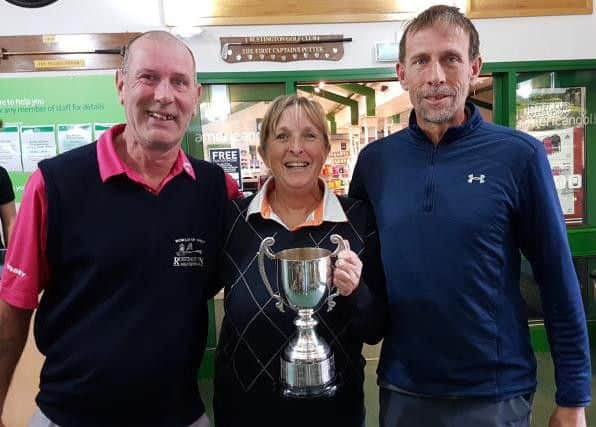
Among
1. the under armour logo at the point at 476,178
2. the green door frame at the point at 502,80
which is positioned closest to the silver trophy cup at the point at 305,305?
the under armour logo at the point at 476,178

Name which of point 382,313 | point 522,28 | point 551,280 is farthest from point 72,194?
point 522,28

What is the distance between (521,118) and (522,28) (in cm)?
71

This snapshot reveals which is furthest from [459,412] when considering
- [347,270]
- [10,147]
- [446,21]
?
[10,147]

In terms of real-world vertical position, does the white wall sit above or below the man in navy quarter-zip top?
above

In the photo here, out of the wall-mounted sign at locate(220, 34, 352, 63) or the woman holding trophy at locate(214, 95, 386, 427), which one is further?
the wall-mounted sign at locate(220, 34, 352, 63)

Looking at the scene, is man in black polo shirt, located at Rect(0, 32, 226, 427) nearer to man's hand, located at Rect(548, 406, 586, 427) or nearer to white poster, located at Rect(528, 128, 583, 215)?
man's hand, located at Rect(548, 406, 586, 427)

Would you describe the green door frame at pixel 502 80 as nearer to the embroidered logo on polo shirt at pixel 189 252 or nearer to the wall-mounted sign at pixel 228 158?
the wall-mounted sign at pixel 228 158

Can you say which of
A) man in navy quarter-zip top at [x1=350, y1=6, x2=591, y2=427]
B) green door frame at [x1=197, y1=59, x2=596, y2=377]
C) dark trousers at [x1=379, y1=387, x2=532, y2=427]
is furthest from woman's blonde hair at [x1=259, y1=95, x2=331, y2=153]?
green door frame at [x1=197, y1=59, x2=596, y2=377]

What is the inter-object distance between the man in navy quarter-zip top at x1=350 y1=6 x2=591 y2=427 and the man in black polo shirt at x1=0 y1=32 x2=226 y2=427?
0.63m

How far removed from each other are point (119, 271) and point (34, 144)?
280 centimetres

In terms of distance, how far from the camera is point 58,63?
350 cm

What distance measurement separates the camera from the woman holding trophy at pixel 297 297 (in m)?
1.33

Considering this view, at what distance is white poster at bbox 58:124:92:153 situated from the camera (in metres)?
3.61

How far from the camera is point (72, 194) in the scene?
51.2 inches
